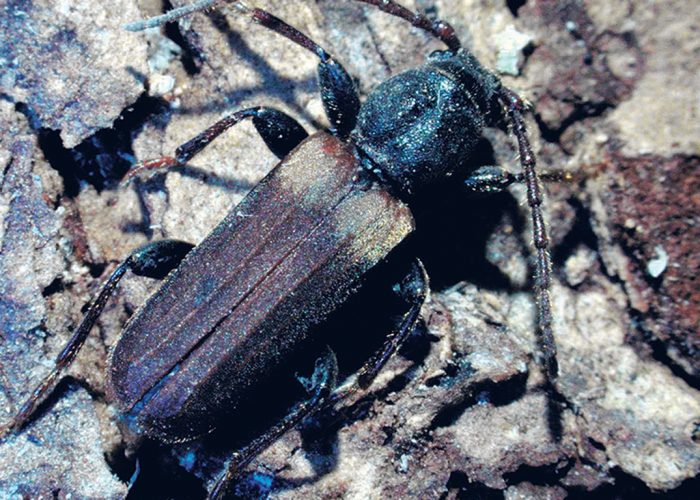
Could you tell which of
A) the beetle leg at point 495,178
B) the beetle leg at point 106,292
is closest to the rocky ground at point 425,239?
the beetle leg at point 106,292

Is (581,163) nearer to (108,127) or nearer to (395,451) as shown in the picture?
(395,451)

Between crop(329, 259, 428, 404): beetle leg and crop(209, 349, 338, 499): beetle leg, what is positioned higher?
crop(329, 259, 428, 404): beetle leg

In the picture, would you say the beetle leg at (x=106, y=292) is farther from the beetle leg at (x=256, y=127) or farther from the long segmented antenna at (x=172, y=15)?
the long segmented antenna at (x=172, y=15)

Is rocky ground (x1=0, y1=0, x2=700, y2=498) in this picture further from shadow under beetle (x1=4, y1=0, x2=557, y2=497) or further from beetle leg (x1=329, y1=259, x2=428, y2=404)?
shadow under beetle (x1=4, y1=0, x2=557, y2=497)

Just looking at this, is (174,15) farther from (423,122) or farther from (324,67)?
(423,122)

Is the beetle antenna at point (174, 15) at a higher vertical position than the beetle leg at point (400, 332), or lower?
higher

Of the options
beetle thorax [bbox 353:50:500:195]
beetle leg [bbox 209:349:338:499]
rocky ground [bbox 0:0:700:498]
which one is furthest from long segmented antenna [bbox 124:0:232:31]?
beetle leg [bbox 209:349:338:499]
